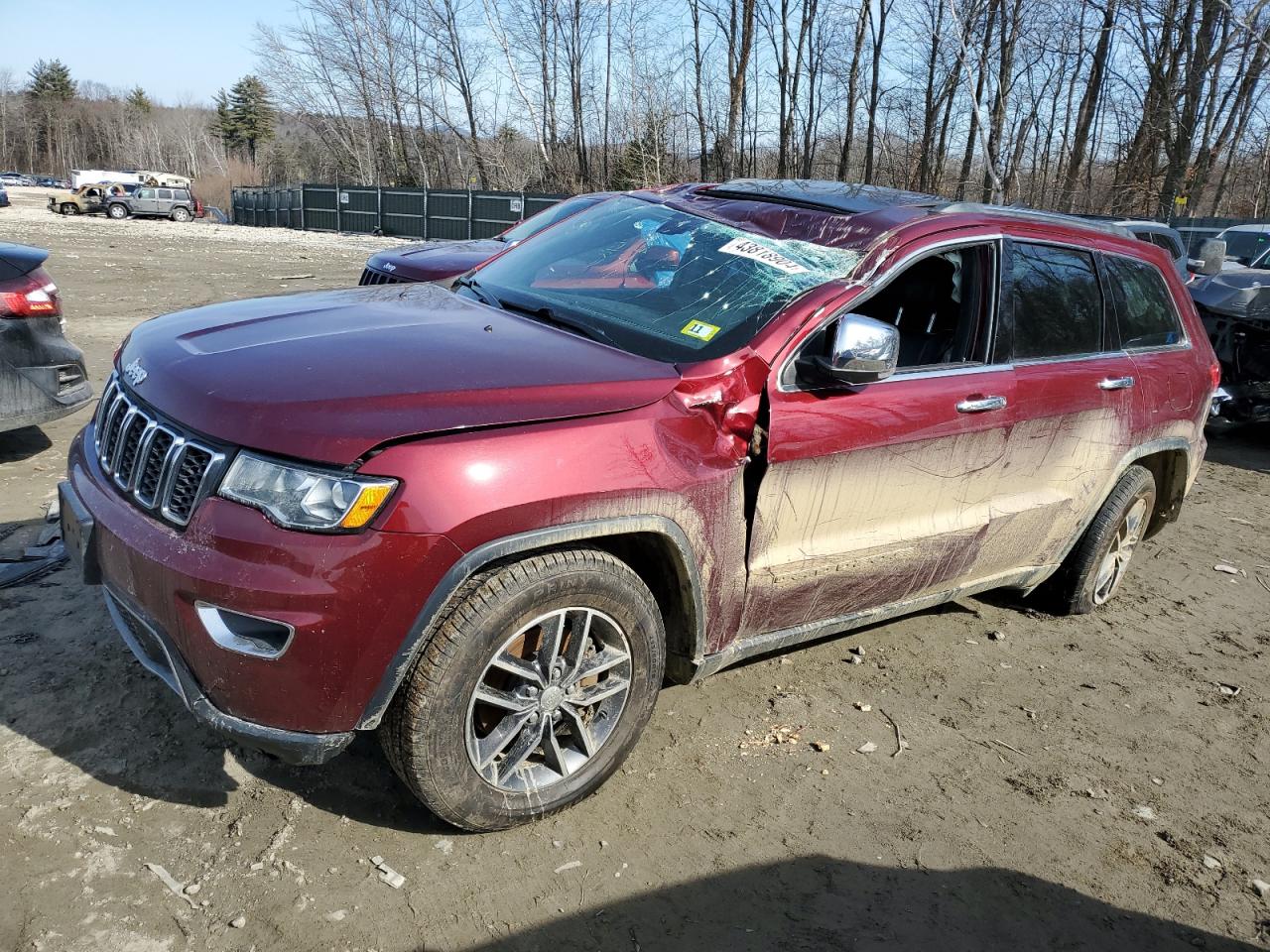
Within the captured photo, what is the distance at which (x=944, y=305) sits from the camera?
13.1 ft

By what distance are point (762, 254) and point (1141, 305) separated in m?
2.17

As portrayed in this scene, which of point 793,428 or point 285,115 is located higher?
point 285,115

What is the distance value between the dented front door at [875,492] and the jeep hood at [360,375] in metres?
0.56

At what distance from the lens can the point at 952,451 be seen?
11.6ft

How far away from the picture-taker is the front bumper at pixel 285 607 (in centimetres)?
232

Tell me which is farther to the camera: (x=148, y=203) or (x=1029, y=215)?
(x=148, y=203)

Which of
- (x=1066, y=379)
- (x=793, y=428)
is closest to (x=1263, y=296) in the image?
(x=1066, y=379)

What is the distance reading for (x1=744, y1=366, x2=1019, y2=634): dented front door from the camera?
3092mm

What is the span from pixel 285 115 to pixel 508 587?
171 ft

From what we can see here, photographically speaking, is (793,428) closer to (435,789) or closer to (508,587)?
(508,587)

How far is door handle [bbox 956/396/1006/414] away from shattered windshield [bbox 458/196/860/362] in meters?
0.69

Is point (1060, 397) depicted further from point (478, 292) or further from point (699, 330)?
point (478, 292)

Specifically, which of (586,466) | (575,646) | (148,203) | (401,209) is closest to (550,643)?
(575,646)

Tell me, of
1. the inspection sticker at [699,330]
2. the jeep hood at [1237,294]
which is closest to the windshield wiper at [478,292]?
the inspection sticker at [699,330]
